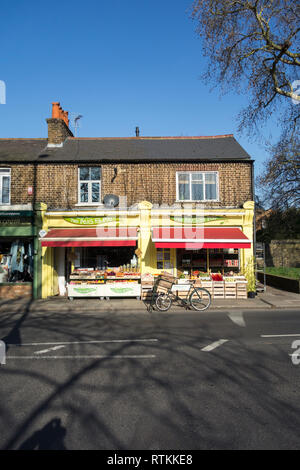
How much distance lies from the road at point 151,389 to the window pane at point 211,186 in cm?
793

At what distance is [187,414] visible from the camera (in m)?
3.85

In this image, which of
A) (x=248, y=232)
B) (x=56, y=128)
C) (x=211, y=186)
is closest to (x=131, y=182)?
(x=211, y=186)

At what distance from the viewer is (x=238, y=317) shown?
10.1 metres

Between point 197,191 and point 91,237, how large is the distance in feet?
17.9

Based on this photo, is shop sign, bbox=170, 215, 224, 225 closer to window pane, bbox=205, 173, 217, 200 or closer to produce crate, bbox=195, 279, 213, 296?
window pane, bbox=205, 173, 217, 200

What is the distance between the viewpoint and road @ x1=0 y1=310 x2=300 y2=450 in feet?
11.1

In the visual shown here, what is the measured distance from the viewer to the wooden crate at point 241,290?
1363cm

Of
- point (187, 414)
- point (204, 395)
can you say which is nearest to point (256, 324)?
point (204, 395)

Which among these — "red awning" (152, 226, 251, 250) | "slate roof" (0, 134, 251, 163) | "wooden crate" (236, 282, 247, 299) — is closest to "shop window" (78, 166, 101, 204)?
"slate roof" (0, 134, 251, 163)

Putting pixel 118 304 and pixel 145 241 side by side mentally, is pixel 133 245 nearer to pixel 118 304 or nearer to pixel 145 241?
pixel 145 241

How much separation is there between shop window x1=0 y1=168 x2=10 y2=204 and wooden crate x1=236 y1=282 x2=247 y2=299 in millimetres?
11253

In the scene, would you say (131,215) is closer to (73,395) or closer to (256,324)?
(256,324)

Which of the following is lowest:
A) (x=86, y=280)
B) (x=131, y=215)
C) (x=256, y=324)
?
(x=256, y=324)
